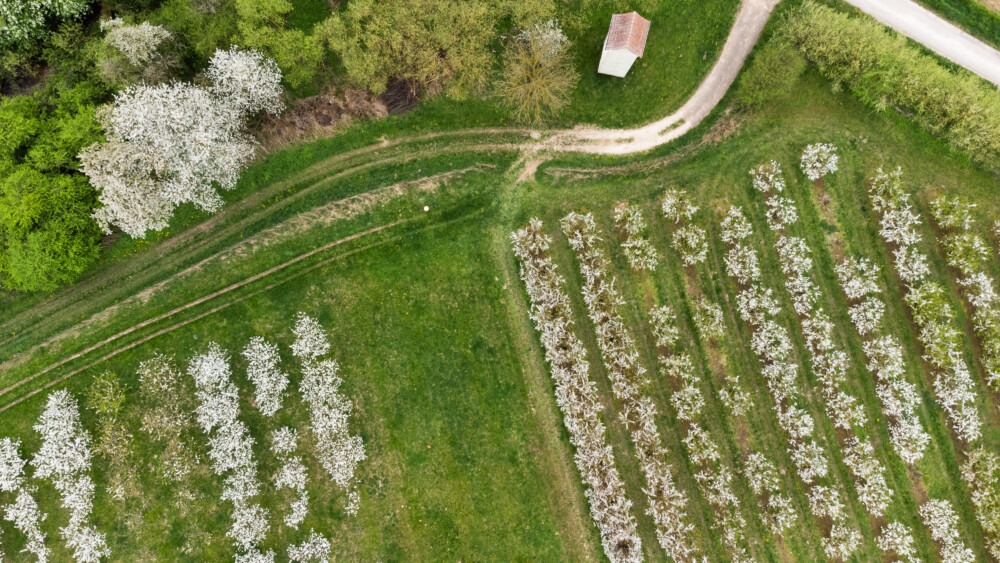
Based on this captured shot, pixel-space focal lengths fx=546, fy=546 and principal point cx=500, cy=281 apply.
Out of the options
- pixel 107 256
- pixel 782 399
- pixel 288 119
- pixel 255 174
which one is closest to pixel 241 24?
pixel 288 119

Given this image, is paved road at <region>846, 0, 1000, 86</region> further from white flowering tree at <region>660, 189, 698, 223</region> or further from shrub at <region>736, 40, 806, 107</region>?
white flowering tree at <region>660, 189, 698, 223</region>

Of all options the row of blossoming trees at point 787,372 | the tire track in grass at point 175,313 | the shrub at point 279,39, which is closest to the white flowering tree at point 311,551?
the tire track in grass at point 175,313

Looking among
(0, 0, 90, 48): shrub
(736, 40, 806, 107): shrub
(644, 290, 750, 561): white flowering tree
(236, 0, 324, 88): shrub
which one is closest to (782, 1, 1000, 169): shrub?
(736, 40, 806, 107): shrub

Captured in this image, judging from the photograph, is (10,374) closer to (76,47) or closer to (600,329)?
(76,47)

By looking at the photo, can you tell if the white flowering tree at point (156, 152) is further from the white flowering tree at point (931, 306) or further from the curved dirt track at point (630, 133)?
the white flowering tree at point (931, 306)

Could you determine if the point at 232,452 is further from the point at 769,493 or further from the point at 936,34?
the point at 936,34

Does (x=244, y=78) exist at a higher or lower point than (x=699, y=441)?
higher

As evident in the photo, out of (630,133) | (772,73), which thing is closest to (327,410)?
(630,133)

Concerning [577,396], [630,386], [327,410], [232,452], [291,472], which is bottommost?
[630,386]
